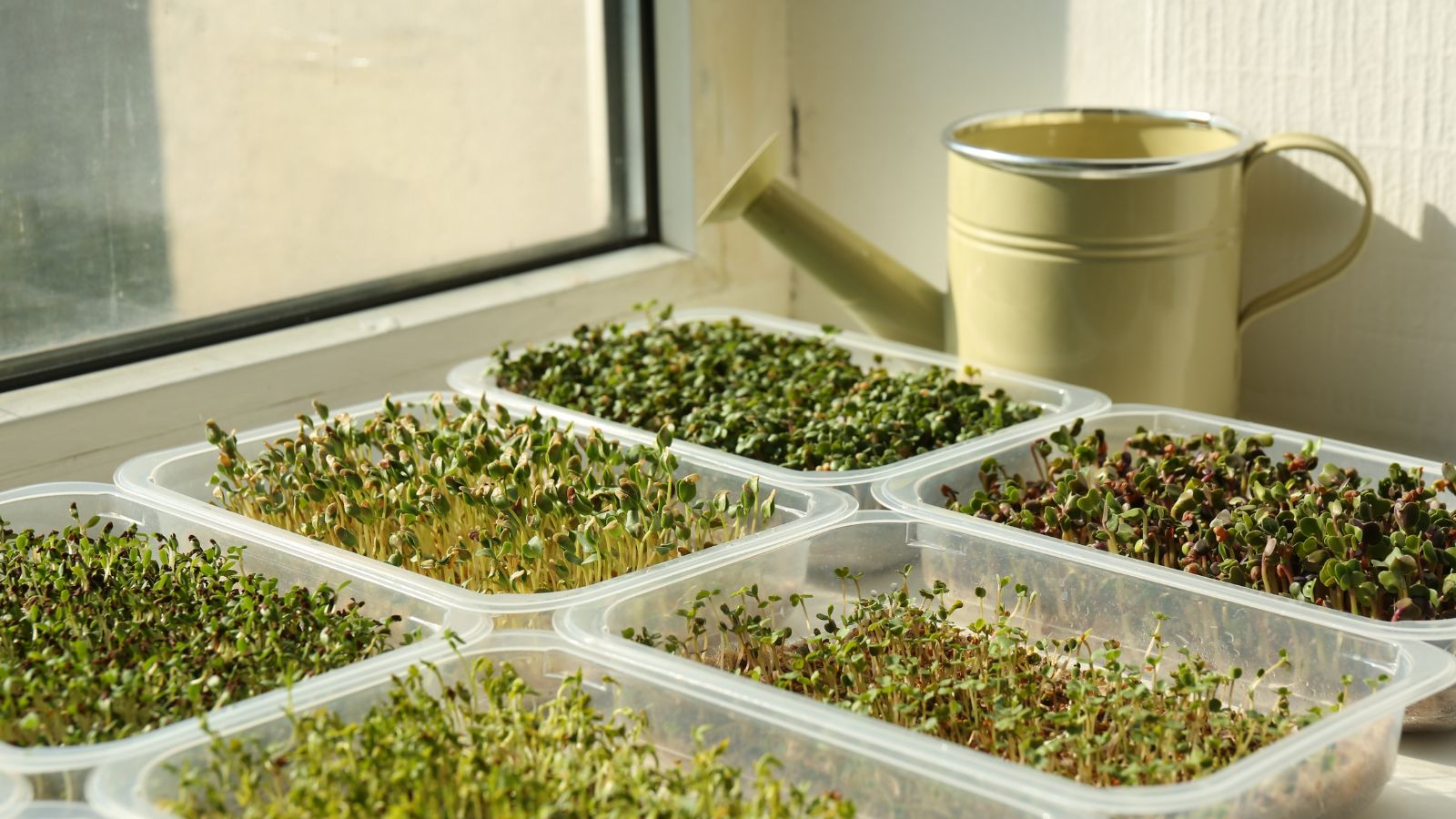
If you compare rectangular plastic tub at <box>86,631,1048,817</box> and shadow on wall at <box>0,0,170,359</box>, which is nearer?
rectangular plastic tub at <box>86,631,1048,817</box>

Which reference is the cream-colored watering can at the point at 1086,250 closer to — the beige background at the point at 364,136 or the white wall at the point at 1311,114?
the white wall at the point at 1311,114

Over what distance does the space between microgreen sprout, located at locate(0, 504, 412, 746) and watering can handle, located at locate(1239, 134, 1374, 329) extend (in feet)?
2.88

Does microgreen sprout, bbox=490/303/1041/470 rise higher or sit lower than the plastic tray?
higher

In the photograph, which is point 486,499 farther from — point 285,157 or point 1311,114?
point 1311,114

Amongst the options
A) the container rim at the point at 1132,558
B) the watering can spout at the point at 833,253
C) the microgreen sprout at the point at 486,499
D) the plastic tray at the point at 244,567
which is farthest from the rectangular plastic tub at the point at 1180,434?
the plastic tray at the point at 244,567

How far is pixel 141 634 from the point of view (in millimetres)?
977

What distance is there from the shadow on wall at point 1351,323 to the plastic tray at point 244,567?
36.7 inches

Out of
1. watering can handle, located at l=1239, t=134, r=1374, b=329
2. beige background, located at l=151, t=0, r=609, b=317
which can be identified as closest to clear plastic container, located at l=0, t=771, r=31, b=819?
beige background, located at l=151, t=0, r=609, b=317

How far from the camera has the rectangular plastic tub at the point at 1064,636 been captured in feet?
2.58

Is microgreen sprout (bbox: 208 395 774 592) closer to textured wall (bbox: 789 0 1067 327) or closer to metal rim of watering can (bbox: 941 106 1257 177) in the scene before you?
metal rim of watering can (bbox: 941 106 1257 177)

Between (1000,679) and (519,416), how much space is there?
23.4 inches

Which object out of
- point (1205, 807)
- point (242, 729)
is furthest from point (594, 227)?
point (1205, 807)

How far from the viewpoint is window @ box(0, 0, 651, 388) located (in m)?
1.42

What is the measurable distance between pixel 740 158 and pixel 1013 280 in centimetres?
57
